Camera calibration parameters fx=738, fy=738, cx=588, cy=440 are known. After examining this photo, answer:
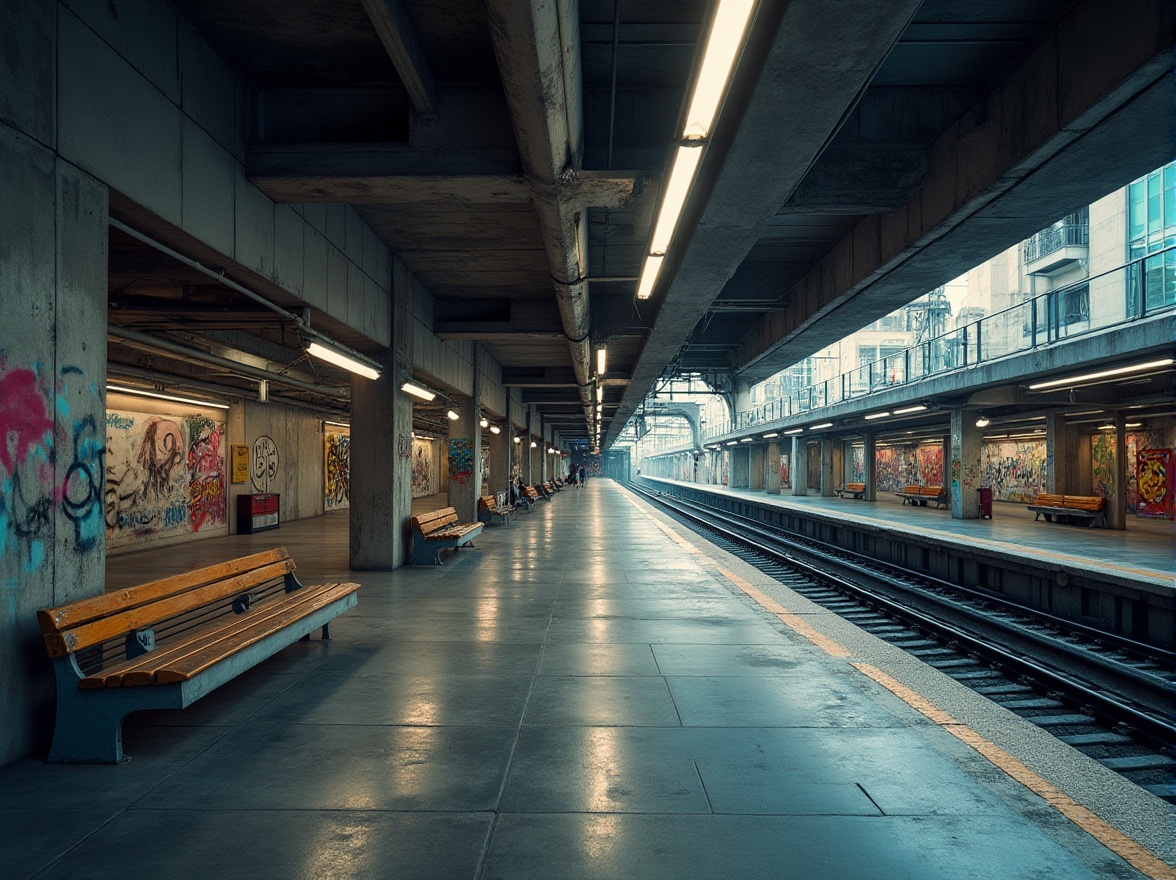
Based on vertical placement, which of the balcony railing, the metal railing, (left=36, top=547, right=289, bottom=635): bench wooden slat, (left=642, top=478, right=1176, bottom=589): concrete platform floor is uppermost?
the balcony railing

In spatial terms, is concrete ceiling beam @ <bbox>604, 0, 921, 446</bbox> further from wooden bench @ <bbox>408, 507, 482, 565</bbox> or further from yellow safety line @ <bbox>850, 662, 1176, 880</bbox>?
wooden bench @ <bbox>408, 507, 482, 565</bbox>

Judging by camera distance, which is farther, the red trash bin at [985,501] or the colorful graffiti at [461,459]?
the red trash bin at [985,501]

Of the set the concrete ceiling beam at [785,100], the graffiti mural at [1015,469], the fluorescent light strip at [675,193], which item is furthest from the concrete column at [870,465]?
the fluorescent light strip at [675,193]

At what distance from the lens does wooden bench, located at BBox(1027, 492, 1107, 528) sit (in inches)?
749

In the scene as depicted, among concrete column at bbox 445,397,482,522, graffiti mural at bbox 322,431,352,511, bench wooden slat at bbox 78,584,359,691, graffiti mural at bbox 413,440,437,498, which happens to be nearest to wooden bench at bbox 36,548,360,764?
bench wooden slat at bbox 78,584,359,691

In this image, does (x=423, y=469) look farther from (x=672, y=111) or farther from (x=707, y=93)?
(x=707, y=93)

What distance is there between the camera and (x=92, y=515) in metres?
4.45

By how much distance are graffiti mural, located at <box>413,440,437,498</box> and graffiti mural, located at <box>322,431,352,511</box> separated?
919 cm

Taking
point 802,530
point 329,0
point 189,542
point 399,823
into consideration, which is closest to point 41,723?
point 399,823

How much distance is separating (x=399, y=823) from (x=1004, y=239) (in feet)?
27.1

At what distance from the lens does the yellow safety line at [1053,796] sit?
2.91m

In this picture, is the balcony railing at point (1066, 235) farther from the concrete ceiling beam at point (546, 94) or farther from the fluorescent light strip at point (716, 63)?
the fluorescent light strip at point (716, 63)

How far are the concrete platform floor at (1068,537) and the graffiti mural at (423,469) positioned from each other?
20.8m

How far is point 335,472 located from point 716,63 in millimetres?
23701
